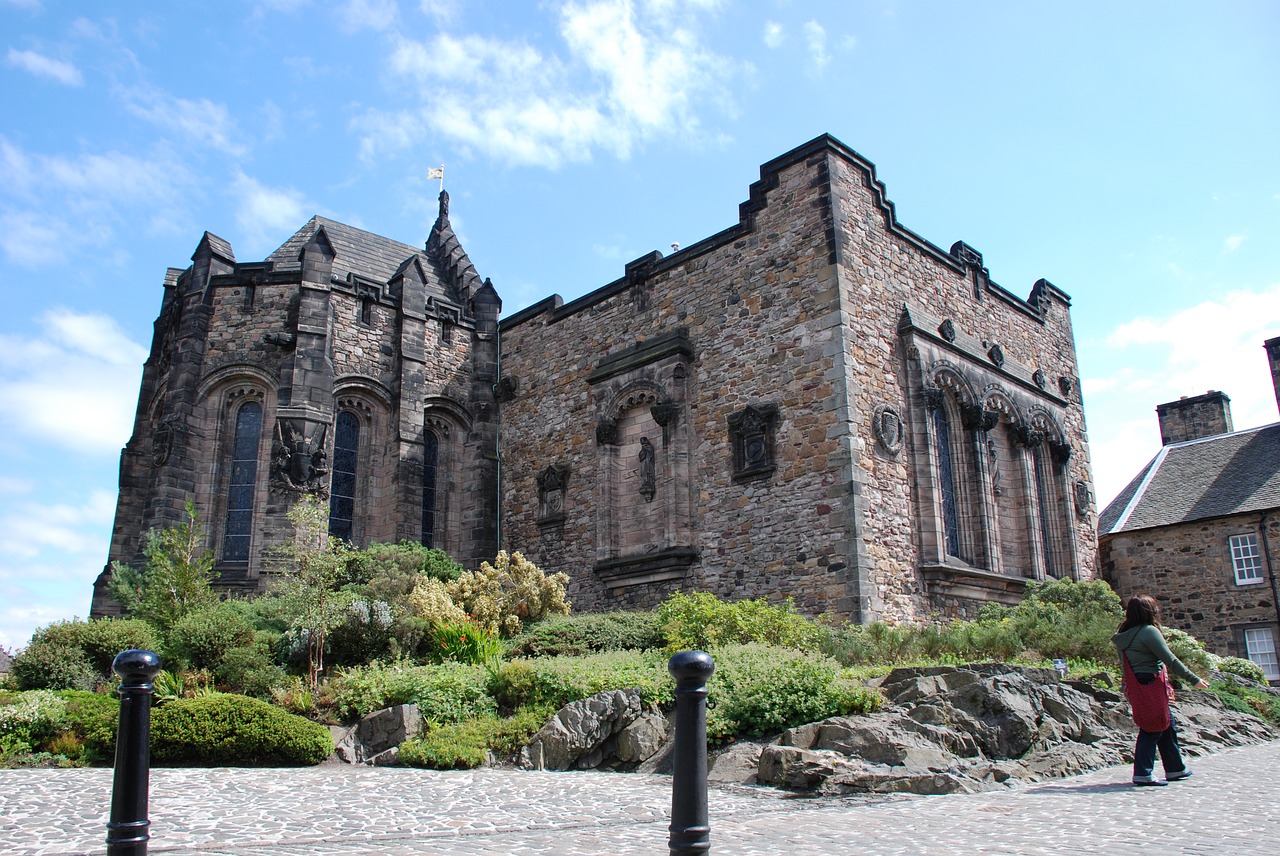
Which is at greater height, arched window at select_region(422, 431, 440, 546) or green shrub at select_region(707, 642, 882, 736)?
arched window at select_region(422, 431, 440, 546)

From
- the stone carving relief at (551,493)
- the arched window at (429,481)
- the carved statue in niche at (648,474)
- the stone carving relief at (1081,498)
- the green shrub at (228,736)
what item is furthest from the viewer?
the stone carving relief at (1081,498)

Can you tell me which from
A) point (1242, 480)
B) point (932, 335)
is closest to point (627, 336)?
point (932, 335)

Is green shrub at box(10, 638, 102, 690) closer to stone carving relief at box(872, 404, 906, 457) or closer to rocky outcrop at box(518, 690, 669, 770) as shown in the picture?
rocky outcrop at box(518, 690, 669, 770)

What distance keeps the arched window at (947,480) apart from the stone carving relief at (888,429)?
1.39 m

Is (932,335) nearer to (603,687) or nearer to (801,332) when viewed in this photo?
(801,332)

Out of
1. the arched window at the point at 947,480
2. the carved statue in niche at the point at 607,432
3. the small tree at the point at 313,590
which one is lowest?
the small tree at the point at 313,590

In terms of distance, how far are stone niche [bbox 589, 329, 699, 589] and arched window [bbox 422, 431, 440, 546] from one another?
4218 mm

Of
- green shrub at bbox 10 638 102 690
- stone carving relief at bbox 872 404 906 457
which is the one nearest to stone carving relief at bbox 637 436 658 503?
stone carving relief at bbox 872 404 906 457

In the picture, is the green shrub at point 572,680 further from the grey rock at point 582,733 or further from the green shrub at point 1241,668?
the green shrub at point 1241,668

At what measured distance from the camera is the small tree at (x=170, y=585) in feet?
49.4

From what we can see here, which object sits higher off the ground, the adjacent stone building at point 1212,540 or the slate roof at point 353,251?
the slate roof at point 353,251

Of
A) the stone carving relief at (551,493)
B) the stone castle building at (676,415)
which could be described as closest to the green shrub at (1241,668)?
the stone castle building at (676,415)

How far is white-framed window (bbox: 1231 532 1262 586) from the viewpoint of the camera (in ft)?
64.1

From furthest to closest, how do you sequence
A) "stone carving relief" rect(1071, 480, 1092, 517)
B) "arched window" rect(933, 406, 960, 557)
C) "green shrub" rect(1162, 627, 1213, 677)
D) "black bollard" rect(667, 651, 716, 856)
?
"stone carving relief" rect(1071, 480, 1092, 517) → "arched window" rect(933, 406, 960, 557) → "green shrub" rect(1162, 627, 1213, 677) → "black bollard" rect(667, 651, 716, 856)
